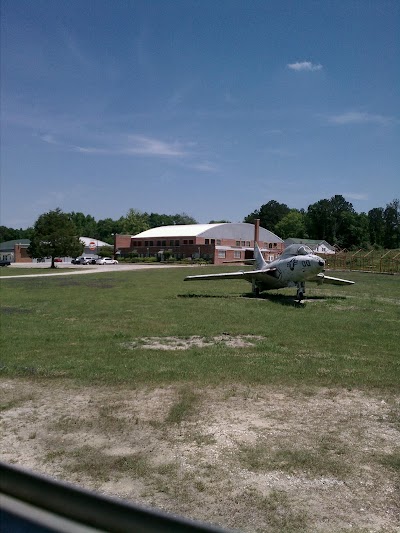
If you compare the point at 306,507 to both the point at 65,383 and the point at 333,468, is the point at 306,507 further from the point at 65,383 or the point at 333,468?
the point at 65,383

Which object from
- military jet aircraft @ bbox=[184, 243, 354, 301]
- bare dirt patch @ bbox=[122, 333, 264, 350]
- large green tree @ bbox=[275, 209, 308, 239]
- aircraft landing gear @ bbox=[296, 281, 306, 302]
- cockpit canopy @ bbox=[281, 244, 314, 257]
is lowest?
bare dirt patch @ bbox=[122, 333, 264, 350]

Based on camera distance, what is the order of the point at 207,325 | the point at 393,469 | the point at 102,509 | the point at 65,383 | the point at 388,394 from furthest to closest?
1. the point at 207,325
2. the point at 65,383
3. the point at 388,394
4. the point at 393,469
5. the point at 102,509

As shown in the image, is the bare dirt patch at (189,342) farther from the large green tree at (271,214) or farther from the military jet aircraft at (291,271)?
the large green tree at (271,214)

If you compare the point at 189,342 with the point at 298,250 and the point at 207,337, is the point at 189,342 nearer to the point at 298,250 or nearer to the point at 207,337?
the point at 207,337

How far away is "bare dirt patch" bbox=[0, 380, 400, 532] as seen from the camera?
4344 mm

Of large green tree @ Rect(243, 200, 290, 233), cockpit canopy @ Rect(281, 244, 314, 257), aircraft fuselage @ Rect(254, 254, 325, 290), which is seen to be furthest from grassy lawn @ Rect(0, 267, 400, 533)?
large green tree @ Rect(243, 200, 290, 233)

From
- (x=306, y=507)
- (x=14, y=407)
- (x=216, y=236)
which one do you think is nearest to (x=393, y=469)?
(x=306, y=507)

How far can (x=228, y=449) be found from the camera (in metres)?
5.63

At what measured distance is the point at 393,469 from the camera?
509 centimetres

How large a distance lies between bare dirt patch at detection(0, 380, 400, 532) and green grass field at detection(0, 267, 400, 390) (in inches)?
37.9

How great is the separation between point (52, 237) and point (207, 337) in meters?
53.0

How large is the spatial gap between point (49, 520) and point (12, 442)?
178 inches

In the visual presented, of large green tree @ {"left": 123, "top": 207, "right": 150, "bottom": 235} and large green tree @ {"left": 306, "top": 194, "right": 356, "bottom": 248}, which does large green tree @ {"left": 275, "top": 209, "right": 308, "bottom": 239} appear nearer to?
large green tree @ {"left": 306, "top": 194, "right": 356, "bottom": 248}

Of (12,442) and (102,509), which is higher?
(102,509)
